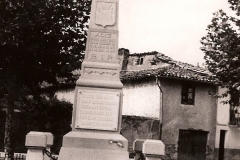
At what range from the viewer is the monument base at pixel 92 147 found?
24.5ft

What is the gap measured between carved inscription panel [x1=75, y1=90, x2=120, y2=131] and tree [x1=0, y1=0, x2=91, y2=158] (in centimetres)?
512

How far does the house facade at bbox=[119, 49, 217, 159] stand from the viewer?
72.6 ft

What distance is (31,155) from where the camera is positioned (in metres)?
7.52

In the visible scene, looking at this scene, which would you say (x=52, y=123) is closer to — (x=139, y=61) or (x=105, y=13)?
(x=139, y=61)

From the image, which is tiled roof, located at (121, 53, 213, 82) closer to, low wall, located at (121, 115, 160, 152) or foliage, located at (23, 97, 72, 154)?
low wall, located at (121, 115, 160, 152)

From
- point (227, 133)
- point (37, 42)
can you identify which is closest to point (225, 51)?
point (37, 42)

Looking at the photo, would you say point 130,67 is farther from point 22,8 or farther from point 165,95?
point 22,8

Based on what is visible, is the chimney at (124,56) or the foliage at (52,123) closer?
the foliage at (52,123)

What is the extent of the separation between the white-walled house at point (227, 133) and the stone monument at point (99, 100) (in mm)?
17622

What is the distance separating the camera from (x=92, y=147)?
7.57 meters

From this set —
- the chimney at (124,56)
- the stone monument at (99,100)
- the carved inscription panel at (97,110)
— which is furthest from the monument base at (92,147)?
the chimney at (124,56)

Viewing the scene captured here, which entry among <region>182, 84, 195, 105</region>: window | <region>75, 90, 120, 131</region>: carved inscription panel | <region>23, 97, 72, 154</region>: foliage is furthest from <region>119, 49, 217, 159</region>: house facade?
<region>75, 90, 120, 131</region>: carved inscription panel

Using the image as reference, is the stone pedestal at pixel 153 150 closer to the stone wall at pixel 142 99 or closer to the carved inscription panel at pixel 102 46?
the carved inscription panel at pixel 102 46

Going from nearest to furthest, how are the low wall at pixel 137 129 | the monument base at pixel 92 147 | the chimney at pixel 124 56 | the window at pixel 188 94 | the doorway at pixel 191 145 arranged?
the monument base at pixel 92 147, the low wall at pixel 137 129, the doorway at pixel 191 145, the window at pixel 188 94, the chimney at pixel 124 56
